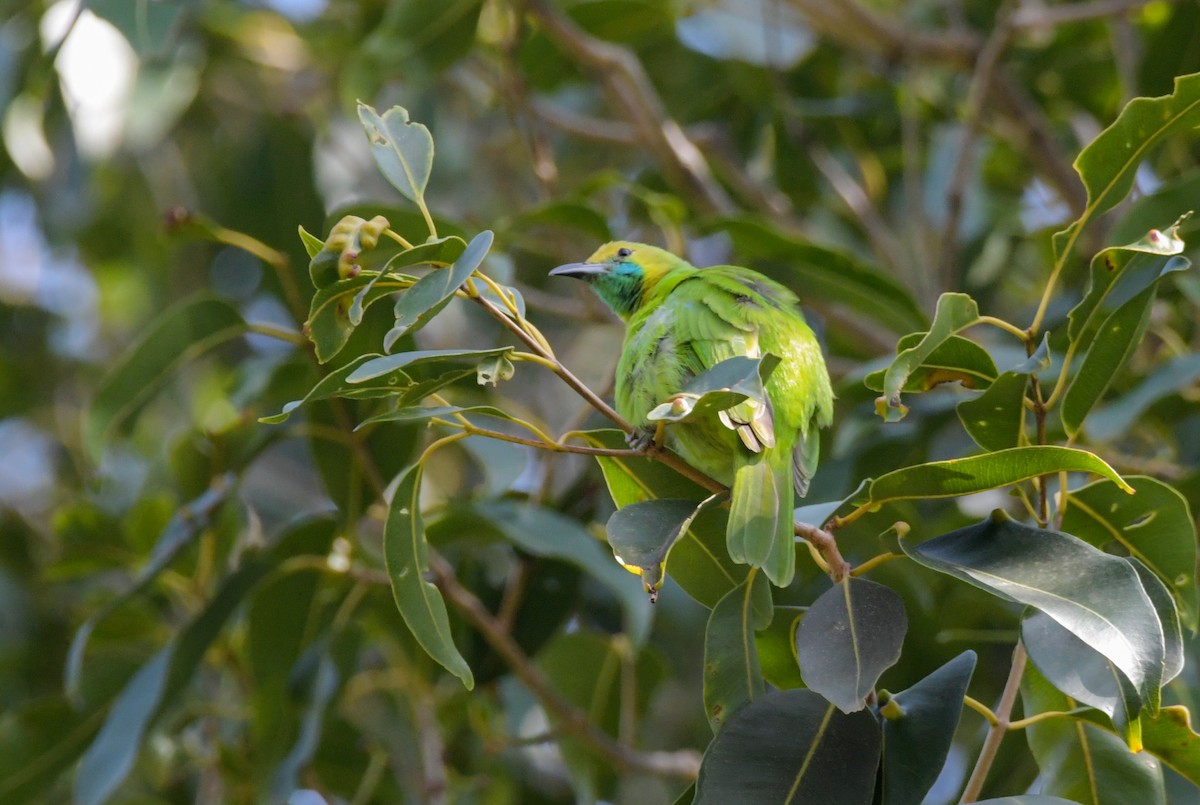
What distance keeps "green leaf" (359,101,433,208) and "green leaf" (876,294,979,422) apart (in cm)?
83

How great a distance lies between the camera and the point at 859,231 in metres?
5.47

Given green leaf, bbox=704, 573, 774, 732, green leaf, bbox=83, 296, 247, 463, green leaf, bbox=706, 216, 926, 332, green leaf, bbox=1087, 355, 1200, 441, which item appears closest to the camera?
green leaf, bbox=704, 573, 774, 732

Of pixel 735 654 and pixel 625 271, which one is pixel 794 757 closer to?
pixel 735 654

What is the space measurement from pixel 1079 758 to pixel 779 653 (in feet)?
1.90

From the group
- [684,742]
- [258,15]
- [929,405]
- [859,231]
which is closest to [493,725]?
[684,742]

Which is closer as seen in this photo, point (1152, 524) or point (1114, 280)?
point (1114, 280)

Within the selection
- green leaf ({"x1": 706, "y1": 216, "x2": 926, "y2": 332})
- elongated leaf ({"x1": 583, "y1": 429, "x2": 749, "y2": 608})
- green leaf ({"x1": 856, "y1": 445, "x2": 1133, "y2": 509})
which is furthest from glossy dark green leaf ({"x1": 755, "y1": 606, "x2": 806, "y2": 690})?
green leaf ({"x1": 706, "y1": 216, "x2": 926, "y2": 332})

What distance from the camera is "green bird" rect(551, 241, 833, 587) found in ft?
8.07

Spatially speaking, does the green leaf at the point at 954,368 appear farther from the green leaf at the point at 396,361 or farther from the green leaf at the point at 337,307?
the green leaf at the point at 337,307

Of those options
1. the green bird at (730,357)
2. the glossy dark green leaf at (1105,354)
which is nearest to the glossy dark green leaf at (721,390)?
the green bird at (730,357)

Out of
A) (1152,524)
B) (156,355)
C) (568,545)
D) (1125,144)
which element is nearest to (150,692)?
(156,355)

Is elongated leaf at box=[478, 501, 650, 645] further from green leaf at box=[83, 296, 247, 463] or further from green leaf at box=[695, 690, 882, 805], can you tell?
green leaf at box=[695, 690, 882, 805]

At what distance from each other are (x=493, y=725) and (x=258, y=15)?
4.37m

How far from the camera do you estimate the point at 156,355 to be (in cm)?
341
